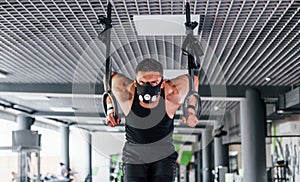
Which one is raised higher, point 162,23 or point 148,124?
point 162,23

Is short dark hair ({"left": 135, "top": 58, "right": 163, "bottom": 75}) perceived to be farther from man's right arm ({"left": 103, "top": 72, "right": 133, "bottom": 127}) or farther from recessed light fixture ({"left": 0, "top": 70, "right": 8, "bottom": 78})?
recessed light fixture ({"left": 0, "top": 70, "right": 8, "bottom": 78})

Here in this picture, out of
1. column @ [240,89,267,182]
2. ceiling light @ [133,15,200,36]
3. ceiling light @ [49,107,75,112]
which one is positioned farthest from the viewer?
ceiling light @ [49,107,75,112]

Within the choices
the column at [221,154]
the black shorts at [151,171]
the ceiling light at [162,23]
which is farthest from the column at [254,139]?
the black shorts at [151,171]

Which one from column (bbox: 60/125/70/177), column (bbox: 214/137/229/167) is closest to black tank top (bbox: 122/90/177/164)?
column (bbox: 214/137/229/167)

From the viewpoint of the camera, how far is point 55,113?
13953 millimetres

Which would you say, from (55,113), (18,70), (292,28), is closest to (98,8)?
(292,28)

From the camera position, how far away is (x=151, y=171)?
2783 millimetres

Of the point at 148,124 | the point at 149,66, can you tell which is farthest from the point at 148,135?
the point at 149,66

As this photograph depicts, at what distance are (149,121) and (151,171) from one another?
0.26m

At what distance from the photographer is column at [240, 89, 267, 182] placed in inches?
350

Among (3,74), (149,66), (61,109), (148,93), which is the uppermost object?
(3,74)

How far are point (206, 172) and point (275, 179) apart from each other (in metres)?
6.46

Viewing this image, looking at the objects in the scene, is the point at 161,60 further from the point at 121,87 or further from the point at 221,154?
the point at 221,154

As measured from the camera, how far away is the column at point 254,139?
890cm
